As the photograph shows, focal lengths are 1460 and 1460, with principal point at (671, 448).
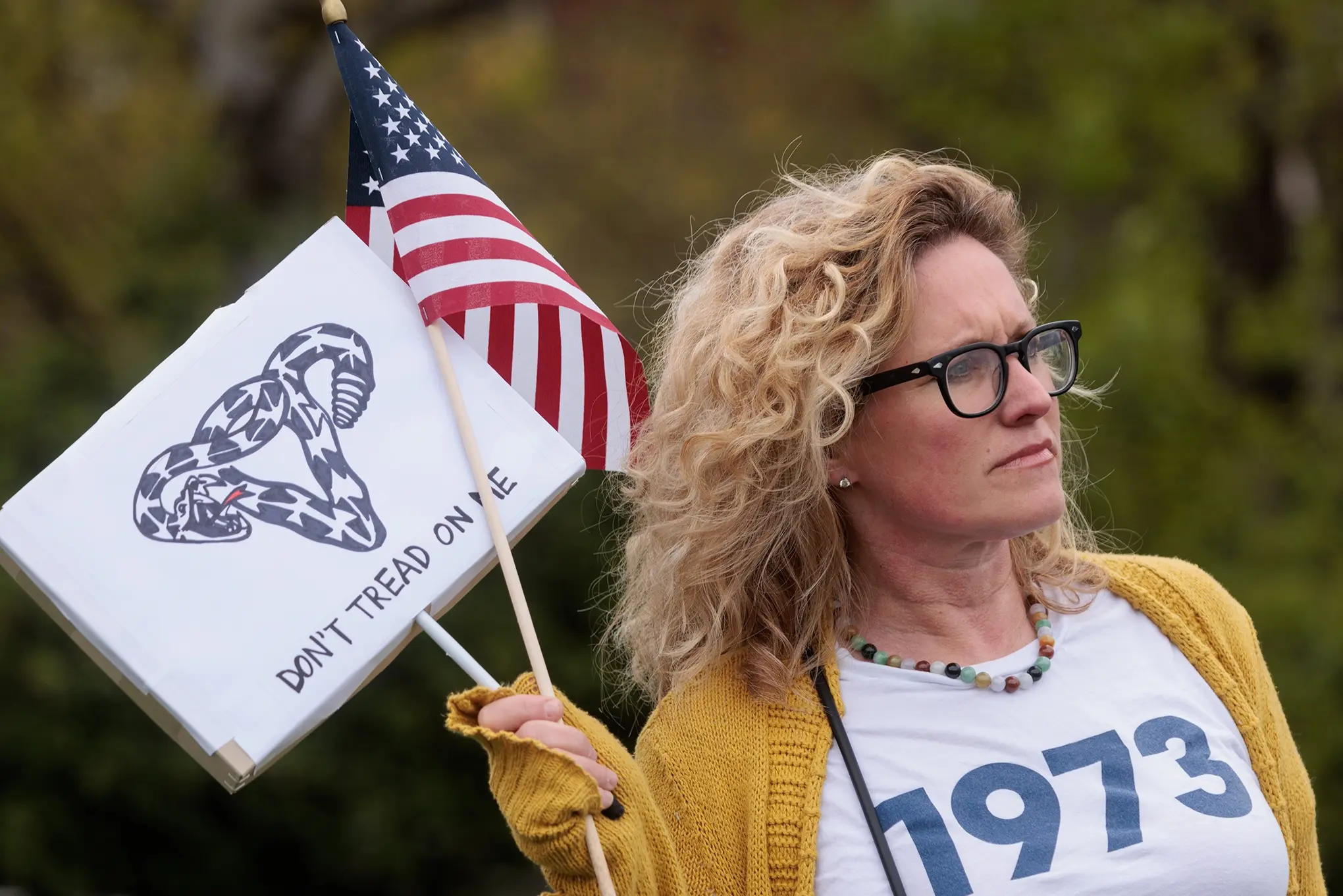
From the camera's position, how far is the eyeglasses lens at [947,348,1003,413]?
2.24 m

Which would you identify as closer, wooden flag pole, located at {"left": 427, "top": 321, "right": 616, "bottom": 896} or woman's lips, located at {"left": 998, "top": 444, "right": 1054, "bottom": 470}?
wooden flag pole, located at {"left": 427, "top": 321, "right": 616, "bottom": 896}

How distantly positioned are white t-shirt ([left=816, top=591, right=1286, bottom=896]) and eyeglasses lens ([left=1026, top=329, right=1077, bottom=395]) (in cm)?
43

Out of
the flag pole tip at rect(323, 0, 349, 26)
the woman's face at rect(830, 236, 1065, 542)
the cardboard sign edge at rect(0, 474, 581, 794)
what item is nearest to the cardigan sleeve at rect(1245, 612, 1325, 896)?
the woman's face at rect(830, 236, 1065, 542)

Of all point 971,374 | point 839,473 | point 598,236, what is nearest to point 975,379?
point 971,374

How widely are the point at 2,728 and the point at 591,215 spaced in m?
6.13

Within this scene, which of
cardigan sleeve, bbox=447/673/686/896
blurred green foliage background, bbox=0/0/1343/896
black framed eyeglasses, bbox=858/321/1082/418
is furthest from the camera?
blurred green foliage background, bbox=0/0/1343/896

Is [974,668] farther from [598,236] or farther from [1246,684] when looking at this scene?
[598,236]

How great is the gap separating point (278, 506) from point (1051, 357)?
4.08 ft

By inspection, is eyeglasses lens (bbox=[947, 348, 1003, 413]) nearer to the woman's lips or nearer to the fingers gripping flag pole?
the woman's lips

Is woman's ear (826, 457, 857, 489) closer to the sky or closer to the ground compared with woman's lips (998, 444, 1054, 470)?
closer to the sky

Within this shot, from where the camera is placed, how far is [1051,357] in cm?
237

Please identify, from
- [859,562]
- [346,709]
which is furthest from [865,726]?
[346,709]

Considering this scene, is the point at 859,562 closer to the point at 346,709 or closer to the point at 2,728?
the point at 346,709

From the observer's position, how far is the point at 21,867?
212 inches
